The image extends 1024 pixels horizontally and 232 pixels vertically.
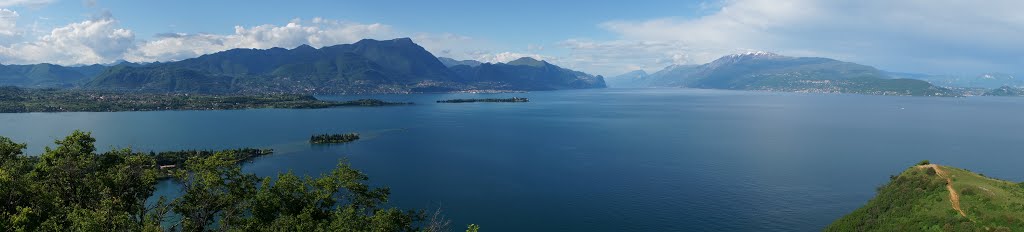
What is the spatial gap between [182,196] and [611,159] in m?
84.7

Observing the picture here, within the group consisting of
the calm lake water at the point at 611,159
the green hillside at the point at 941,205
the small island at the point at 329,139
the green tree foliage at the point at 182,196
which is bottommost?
the calm lake water at the point at 611,159

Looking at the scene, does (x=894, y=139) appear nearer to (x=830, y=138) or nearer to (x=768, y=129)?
(x=830, y=138)

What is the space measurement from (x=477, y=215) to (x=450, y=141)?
2855 inches

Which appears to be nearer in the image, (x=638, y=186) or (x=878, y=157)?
(x=638, y=186)

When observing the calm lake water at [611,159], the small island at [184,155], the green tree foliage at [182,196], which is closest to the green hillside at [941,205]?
the calm lake water at [611,159]

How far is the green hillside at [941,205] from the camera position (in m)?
46.6

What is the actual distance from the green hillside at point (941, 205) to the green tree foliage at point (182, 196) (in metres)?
46.7

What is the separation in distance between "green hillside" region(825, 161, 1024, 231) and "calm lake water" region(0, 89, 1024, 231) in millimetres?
6723

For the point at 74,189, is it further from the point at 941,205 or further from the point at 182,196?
the point at 941,205

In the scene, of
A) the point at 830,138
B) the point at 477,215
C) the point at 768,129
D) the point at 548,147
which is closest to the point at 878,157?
the point at 830,138

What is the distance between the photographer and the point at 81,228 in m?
22.0

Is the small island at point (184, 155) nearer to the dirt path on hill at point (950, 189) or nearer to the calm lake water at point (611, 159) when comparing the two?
the calm lake water at point (611, 159)

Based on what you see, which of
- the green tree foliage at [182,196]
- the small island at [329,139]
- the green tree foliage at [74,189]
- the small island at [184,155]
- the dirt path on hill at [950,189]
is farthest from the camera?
the small island at [329,139]

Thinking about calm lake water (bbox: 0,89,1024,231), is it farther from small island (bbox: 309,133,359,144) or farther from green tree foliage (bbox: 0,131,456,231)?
green tree foliage (bbox: 0,131,456,231)
